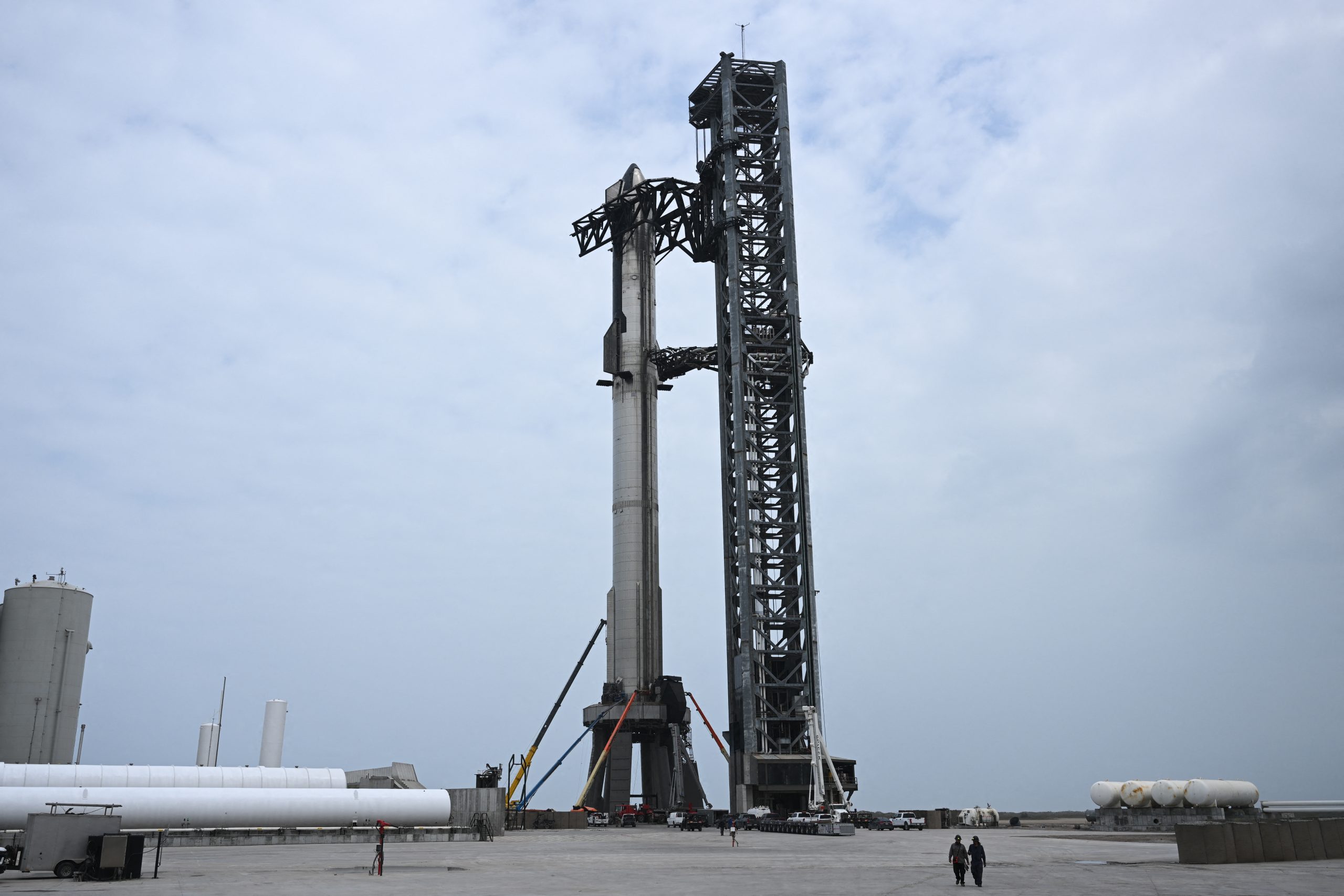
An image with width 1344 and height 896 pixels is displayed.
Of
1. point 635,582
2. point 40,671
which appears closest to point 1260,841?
point 635,582

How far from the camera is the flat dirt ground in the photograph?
28.6 m

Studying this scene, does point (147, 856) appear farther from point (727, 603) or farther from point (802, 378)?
point (802, 378)

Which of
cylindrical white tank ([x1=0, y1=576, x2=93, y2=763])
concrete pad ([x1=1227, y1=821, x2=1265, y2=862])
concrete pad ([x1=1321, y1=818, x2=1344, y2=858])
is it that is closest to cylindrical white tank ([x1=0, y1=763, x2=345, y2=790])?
cylindrical white tank ([x1=0, y1=576, x2=93, y2=763])

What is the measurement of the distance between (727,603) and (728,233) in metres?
28.7

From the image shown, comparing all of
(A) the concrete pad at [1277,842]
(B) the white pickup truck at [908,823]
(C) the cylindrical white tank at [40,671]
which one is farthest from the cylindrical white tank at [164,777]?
(A) the concrete pad at [1277,842]

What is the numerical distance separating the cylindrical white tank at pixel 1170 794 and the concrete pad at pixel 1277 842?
31.1 metres

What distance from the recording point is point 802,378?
3349 inches

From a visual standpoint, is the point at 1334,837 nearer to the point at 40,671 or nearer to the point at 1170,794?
the point at 1170,794

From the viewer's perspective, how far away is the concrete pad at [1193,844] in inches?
1518

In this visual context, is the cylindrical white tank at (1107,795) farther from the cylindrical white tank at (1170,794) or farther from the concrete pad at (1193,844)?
the concrete pad at (1193,844)

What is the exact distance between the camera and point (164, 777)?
177 ft

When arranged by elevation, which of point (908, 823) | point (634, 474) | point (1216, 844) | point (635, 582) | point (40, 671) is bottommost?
point (908, 823)

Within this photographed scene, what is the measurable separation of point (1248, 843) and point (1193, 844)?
11.4ft

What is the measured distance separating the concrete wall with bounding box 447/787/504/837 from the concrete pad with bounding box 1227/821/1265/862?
1501 inches
